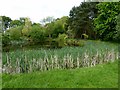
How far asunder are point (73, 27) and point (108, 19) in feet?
17.7

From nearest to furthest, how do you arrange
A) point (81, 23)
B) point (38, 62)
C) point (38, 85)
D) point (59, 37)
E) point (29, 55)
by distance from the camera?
point (38, 85), point (38, 62), point (29, 55), point (59, 37), point (81, 23)

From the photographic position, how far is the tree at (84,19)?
2192 cm

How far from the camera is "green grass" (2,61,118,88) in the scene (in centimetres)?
585

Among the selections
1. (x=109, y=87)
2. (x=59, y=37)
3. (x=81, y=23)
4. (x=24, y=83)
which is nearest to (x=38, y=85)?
(x=24, y=83)

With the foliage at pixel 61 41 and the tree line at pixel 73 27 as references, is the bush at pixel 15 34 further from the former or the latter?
the foliage at pixel 61 41

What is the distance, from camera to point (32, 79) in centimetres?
618

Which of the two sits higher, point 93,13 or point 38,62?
point 93,13

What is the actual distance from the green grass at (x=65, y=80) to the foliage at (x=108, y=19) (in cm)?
1089

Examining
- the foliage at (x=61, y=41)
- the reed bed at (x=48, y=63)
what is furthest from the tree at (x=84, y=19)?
the reed bed at (x=48, y=63)

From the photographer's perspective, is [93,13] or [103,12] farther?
[93,13]

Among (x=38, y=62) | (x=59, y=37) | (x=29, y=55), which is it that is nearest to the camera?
(x=38, y=62)

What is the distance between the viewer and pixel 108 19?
698 inches

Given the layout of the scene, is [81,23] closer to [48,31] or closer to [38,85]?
[48,31]

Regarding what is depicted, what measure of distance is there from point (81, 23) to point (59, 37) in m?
6.91
